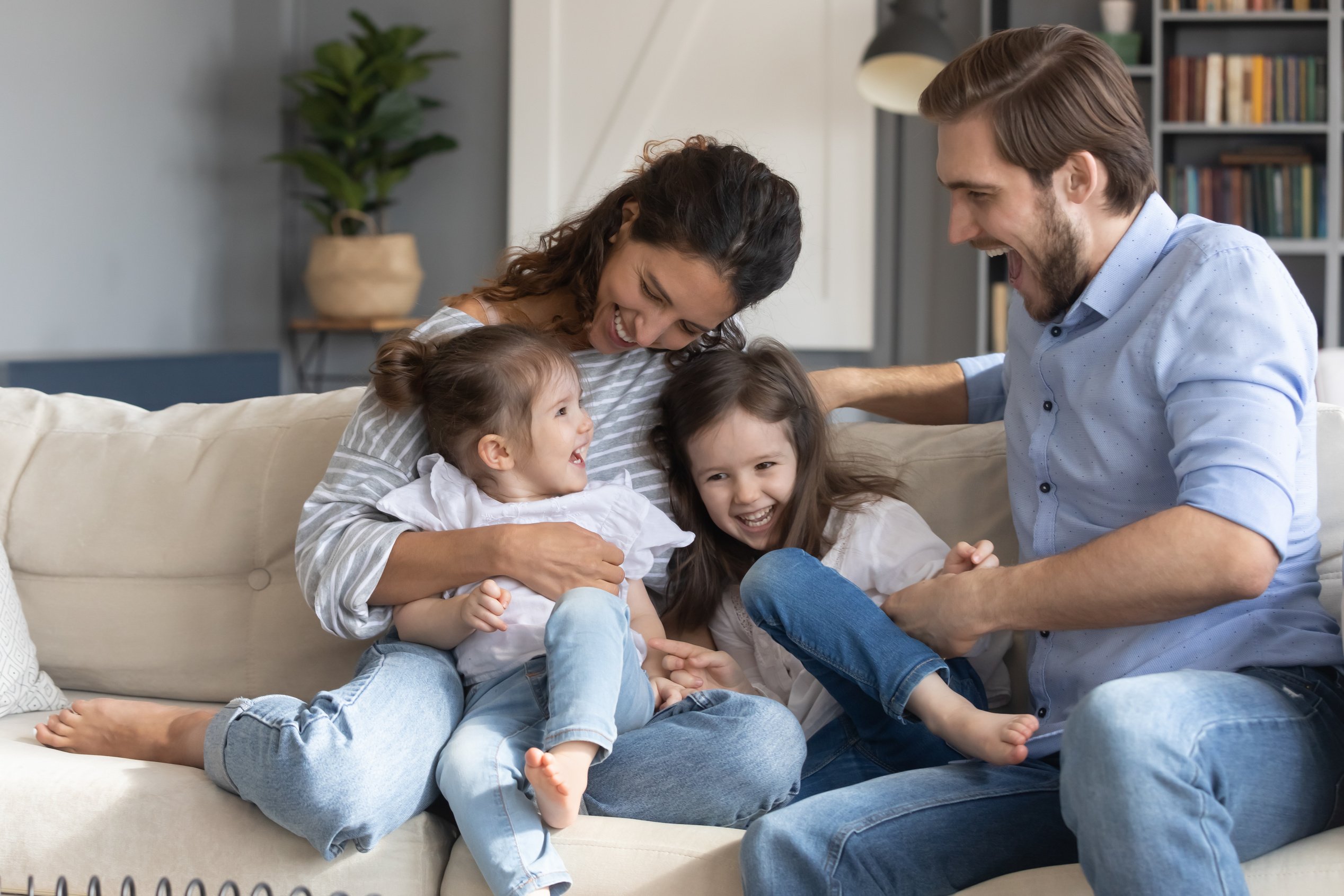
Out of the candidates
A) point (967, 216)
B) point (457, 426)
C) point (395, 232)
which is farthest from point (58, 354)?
point (967, 216)

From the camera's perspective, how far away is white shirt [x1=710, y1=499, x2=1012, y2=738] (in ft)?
4.62

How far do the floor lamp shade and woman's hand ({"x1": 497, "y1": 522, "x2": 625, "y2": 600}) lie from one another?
249 cm

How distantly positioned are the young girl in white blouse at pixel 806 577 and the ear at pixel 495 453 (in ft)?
0.76

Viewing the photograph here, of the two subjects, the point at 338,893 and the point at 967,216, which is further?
the point at 967,216

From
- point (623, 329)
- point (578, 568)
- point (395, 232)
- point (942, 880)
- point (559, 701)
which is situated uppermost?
point (395, 232)

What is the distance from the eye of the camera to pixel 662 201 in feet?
4.82

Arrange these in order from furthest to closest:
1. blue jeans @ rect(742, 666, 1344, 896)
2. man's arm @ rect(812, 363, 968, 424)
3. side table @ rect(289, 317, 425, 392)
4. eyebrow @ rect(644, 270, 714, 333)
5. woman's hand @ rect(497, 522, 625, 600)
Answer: side table @ rect(289, 317, 425, 392) < man's arm @ rect(812, 363, 968, 424) < eyebrow @ rect(644, 270, 714, 333) < woman's hand @ rect(497, 522, 625, 600) < blue jeans @ rect(742, 666, 1344, 896)

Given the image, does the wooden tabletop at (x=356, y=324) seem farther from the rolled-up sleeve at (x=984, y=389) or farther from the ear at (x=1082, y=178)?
the ear at (x=1082, y=178)

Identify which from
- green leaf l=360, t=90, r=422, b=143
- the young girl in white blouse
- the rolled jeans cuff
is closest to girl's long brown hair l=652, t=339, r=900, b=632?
the young girl in white blouse

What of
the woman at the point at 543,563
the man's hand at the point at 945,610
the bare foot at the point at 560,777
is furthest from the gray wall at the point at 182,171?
the man's hand at the point at 945,610

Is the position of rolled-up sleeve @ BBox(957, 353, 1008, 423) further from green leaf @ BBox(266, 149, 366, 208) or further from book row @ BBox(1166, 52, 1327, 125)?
green leaf @ BBox(266, 149, 366, 208)

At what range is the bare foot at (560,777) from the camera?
1.10 meters

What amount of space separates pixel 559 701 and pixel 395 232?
3.72 metres

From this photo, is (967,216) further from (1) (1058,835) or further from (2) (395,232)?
(2) (395,232)
